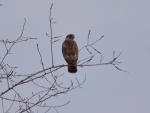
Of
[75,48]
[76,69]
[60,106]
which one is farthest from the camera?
[75,48]

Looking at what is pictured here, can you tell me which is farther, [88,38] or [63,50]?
[63,50]

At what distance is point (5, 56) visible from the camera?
3.99 meters

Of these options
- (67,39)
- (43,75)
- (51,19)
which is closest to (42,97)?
(43,75)

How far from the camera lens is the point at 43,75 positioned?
13.2 feet

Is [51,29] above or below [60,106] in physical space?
above

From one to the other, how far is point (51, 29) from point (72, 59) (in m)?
3.24

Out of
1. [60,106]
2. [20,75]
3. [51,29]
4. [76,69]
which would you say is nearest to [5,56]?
[20,75]

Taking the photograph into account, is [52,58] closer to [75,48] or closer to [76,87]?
[76,87]

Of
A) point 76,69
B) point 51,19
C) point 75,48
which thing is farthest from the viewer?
point 75,48

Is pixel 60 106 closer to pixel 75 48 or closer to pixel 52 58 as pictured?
pixel 52 58

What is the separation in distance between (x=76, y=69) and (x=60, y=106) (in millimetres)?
2603

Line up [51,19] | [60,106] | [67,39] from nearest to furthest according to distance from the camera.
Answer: [51,19] → [60,106] → [67,39]

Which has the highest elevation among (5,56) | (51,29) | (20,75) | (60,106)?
(51,29)

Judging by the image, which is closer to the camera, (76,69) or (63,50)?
(76,69)
